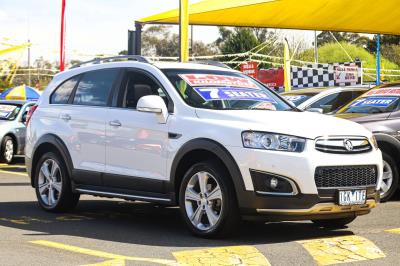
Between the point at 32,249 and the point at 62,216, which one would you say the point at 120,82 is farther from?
the point at 32,249

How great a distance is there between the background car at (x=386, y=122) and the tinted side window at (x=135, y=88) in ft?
10.3

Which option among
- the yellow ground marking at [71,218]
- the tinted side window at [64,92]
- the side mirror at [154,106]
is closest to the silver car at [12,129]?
the tinted side window at [64,92]

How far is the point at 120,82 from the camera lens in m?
7.80

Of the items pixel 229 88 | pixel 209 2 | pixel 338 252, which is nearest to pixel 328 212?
pixel 338 252

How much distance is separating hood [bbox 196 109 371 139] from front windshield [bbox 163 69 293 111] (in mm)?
269

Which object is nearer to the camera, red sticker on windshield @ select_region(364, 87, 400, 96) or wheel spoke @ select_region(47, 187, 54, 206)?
wheel spoke @ select_region(47, 187, 54, 206)

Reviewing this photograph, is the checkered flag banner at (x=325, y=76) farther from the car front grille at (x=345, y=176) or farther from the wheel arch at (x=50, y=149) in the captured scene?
the car front grille at (x=345, y=176)

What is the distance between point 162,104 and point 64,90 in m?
2.10

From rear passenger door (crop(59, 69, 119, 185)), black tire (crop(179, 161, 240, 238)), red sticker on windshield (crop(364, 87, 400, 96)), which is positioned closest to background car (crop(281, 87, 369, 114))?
red sticker on windshield (crop(364, 87, 400, 96))

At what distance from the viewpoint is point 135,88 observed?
7.65 metres

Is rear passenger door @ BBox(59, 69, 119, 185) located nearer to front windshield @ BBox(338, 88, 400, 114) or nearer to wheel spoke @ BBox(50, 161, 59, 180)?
wheel spoke @ BBox(50, 161, 59, 180)

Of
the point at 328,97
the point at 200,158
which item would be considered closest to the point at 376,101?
the point at 328,97

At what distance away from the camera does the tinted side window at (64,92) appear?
28.1ft

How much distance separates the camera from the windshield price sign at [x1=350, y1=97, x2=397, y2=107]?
9.80m
